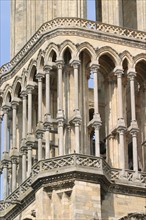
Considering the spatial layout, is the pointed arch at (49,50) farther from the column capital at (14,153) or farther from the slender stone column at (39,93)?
the column capital at (14,153)

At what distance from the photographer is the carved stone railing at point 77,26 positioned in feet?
155

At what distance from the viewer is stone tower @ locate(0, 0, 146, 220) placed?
44344 mm

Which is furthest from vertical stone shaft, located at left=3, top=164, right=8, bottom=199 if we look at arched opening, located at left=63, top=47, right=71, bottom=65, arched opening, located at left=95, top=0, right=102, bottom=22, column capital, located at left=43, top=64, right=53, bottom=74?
arched opening, located at left=95, top=0, right=102, bottom=22

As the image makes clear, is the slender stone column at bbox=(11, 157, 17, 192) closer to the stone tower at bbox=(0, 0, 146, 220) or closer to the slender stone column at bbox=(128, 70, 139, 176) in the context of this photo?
the stone tower at bbox=(0, 0, 146, 220)

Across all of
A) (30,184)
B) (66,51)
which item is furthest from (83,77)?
(30,184)

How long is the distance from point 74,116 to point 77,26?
341 centimetres

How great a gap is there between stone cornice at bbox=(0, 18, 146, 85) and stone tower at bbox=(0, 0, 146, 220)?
3cm

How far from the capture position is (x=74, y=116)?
4569cm

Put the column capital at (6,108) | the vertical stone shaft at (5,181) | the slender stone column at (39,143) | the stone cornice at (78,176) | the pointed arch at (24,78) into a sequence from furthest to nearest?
1. the column capital at (6,108)
2. the pointed arch at (24,78)
3. the vertical stone shaft at (5,181)
4. the slender stone column at (39,143)
5. the stone cornice at (78,176)

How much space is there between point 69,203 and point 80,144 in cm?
246

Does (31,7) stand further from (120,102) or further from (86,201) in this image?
(86,201)

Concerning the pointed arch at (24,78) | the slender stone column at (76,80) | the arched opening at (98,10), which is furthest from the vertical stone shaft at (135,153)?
the arched opening at (98,10)

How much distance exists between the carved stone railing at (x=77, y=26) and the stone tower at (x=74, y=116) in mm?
34

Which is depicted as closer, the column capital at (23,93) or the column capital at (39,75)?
the column capital at (39,75)
